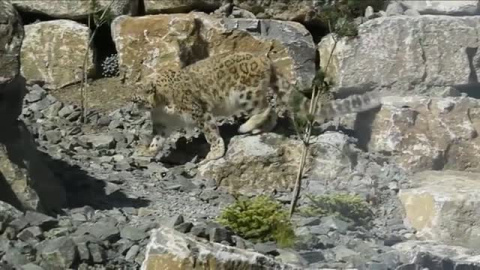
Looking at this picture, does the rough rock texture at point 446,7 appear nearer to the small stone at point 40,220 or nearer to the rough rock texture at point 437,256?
the rough rock texture at point 437,256

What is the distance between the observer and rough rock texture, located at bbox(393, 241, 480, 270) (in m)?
6.36

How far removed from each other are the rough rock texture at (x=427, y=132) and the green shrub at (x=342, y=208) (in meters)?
1.34

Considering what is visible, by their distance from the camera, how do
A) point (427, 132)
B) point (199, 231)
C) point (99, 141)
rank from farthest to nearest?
point (99, 141) < point (427, 132) < point (199, 231)

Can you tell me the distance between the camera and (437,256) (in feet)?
21.2

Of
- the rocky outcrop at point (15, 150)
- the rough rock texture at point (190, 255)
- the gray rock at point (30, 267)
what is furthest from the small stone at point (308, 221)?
the gray rock at point (30, 267)

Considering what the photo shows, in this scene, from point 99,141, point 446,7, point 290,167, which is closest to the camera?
point 290,167

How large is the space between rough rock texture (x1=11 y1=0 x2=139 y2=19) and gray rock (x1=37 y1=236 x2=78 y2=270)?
527 cm

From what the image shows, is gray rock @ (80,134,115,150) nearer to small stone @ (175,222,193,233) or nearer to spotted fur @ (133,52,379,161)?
spotted fur @ (133,52,379,161)

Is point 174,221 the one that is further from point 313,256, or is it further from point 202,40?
point 202,40

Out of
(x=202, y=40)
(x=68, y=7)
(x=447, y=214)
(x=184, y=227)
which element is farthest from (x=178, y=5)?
(x=184, y=227)

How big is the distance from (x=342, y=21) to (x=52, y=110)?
3.09 meters

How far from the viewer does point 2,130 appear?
734 cm

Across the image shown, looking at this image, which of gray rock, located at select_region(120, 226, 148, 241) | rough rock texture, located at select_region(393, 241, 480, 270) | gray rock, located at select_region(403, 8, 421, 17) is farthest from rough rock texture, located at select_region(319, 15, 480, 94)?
gray rock, located at select_region(120, 226, 148, 241)

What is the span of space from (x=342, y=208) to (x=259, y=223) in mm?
982
